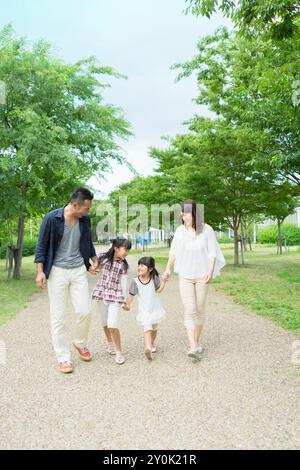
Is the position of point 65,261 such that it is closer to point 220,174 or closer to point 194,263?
point 194,263

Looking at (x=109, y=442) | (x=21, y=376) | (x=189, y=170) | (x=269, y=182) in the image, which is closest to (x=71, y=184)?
(x=189, y=170)

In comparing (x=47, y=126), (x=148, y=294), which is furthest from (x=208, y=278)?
(x=47, y=126)

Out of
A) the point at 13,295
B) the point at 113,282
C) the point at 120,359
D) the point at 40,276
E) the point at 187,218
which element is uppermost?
the point at 187,218

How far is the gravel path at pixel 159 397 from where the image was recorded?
132 inches

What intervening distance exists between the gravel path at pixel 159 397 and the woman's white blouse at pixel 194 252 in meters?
0.96

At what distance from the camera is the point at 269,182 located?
19062 mm

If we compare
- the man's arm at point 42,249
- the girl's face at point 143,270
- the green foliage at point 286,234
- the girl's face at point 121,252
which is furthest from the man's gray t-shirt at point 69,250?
the green foliage at point 286,234

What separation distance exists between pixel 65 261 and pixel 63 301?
426 millimetres

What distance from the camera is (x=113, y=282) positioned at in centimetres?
560

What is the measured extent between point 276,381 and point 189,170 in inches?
614

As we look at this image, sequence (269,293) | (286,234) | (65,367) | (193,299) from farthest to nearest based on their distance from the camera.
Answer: (286,234) < (269,293) < (193,299) < (65,367)

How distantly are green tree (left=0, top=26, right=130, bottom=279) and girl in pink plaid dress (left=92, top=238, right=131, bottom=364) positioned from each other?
923cm

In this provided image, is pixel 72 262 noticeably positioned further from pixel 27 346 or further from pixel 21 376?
pixel 27 346

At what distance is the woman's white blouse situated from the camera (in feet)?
18.5
